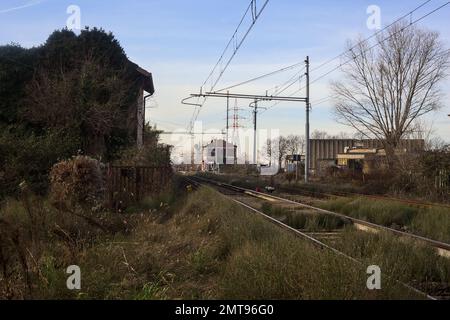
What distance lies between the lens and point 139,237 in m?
11.2

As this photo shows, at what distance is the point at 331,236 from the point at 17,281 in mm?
8121

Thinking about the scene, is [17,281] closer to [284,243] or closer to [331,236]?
[284,243]

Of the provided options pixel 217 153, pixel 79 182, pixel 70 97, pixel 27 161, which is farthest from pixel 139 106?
pixel 217 153

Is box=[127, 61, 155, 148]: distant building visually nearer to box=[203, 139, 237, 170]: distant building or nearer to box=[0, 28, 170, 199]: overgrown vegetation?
box=[0, 28, 170, 199]: overgrown vegetation

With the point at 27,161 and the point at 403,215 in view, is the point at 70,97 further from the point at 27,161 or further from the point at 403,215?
the point at 403,215

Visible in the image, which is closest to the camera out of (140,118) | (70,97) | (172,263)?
(172,263)

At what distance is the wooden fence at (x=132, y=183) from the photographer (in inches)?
677

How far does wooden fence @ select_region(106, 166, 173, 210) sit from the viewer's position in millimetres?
17188

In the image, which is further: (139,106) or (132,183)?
(139,106)

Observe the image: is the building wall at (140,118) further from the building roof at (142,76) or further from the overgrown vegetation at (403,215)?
the overgrown vegetation at (403,215)

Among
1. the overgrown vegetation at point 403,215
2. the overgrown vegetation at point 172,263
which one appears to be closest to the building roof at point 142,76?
the overgrown vegetation at point 403,215

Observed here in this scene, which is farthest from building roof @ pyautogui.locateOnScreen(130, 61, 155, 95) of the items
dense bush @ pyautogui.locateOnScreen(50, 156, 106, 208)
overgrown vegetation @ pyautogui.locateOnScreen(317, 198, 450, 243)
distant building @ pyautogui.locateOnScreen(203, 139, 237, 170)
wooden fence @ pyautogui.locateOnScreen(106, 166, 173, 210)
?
distant building @ pyautogui.locateOnScreen(203, 139, 237, 170)

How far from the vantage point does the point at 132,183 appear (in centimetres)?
1875
